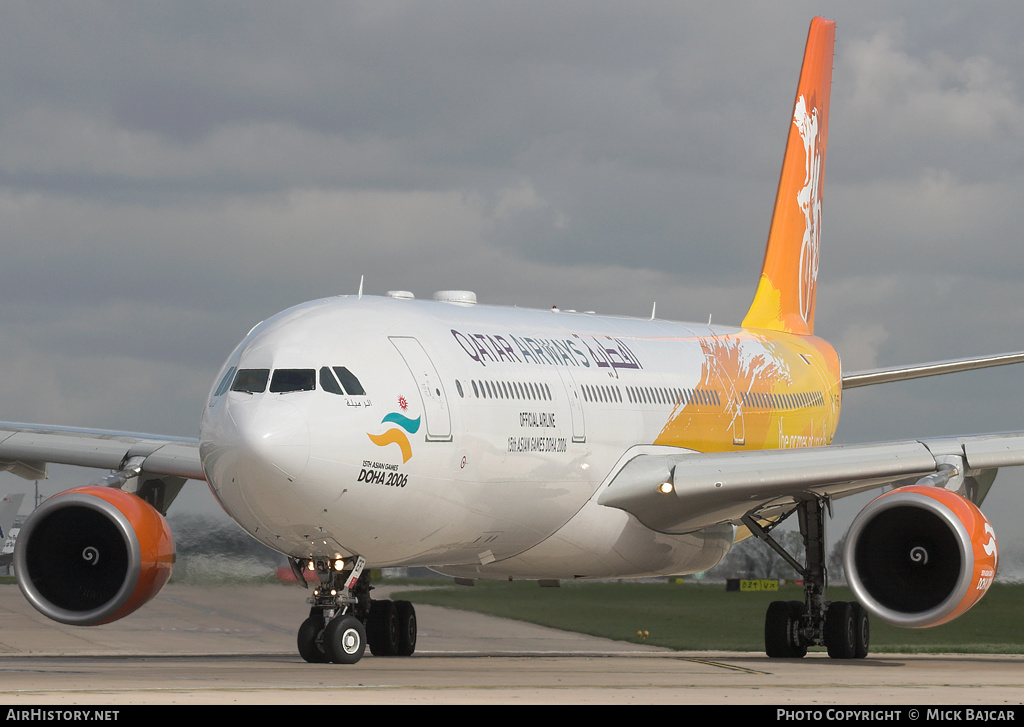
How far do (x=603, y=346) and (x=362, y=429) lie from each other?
19.3ft

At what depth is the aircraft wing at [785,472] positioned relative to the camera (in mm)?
17469

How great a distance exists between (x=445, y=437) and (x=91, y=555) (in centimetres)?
416

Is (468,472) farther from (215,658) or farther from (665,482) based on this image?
(215,658)

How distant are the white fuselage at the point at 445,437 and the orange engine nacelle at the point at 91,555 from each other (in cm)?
238

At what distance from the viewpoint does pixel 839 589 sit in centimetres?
3625

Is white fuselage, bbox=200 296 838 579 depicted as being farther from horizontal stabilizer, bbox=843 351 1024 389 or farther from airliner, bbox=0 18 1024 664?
horizontal stabilizer, bbox=843 351 1024 389

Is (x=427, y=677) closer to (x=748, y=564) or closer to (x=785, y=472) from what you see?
(x=785, y=472)

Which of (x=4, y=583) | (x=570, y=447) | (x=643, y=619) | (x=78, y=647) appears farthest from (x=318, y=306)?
(x=4, y=583)

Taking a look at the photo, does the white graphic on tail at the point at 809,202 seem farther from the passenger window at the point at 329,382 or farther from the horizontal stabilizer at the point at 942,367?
the passenger window at the point at 329,382

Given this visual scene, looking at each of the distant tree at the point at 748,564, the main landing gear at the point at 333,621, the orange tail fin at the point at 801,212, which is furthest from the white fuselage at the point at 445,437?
the distant tree at the point at 748,564

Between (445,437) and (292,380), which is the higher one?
(292,380)

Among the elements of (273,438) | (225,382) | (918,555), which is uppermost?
(225,382)

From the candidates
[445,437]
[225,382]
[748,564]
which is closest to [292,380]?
[225,382]

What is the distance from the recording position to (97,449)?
61.8 feet
